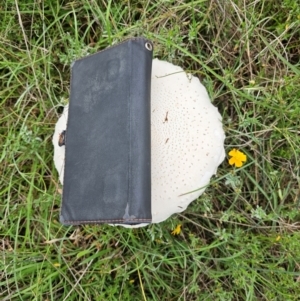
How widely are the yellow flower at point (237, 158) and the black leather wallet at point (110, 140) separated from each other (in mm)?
506

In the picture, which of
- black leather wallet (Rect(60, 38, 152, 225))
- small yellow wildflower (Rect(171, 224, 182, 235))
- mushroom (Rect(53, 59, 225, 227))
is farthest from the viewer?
small yellow wildflower (Rect(171, 224, 182, 235))

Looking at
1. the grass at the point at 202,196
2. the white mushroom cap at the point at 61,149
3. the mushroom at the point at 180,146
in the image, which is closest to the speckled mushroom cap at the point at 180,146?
the mushroom at the point at 180,146

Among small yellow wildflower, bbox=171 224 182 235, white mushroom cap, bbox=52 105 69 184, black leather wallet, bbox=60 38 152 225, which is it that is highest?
black leather wallet, bbox=60 38 152 225

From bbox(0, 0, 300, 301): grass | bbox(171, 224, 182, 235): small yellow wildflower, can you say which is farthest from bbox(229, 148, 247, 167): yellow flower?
bbox(171, 224, 182, 235): small yellow wildflower

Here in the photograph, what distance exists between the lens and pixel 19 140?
2.04m

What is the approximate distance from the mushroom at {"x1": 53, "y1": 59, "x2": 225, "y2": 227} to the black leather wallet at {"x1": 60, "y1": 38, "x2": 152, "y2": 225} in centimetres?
13

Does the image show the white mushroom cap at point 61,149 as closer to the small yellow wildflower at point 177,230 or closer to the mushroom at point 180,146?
the mushroom at point 180,146

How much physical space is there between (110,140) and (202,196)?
1.84ft

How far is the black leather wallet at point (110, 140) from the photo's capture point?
1.36m

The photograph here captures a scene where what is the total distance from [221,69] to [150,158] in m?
0.72

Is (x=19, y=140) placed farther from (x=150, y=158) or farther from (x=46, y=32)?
(x=150, y=158)

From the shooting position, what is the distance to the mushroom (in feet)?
4.97

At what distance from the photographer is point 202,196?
1.83 m

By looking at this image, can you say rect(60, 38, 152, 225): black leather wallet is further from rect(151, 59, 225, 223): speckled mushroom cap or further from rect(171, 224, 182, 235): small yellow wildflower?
rect(171, 224, 182, 235): small yellow wildflower
